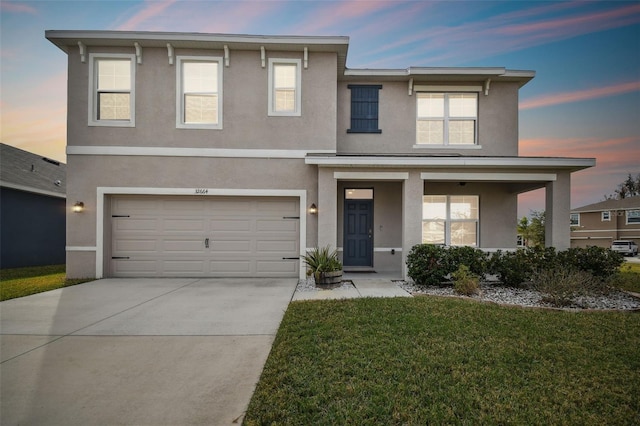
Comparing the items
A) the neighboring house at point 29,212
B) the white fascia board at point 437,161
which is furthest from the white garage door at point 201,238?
the neighboring house at point 29,212

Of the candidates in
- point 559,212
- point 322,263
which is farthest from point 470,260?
point 322,263

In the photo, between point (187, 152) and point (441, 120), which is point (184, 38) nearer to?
point (187, 152)

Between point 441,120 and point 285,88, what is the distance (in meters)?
5.41

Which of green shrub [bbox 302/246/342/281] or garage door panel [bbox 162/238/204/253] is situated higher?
garage door panel [bbox 162/238/204/253]

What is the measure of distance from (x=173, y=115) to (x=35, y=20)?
5534 millimetres

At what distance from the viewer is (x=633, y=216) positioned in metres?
29.4

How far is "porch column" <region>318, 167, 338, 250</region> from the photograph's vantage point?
26.9 feet

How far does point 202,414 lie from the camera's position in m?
2.62

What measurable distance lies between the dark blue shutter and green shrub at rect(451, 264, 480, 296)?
532 cm

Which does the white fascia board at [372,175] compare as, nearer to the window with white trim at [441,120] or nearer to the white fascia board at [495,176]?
the white fascia board at [495,176]

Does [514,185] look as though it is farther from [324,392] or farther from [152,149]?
[152,149]

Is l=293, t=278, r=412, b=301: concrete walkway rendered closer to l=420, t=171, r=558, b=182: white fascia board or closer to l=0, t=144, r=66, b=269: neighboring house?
l=420, t=171, r=558, b=182: white fascia board

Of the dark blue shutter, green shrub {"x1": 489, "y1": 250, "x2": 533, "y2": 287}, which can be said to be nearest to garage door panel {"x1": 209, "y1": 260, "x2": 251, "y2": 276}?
the dark blue shutter

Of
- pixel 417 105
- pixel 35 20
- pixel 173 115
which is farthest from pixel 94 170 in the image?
pixel 417 105
